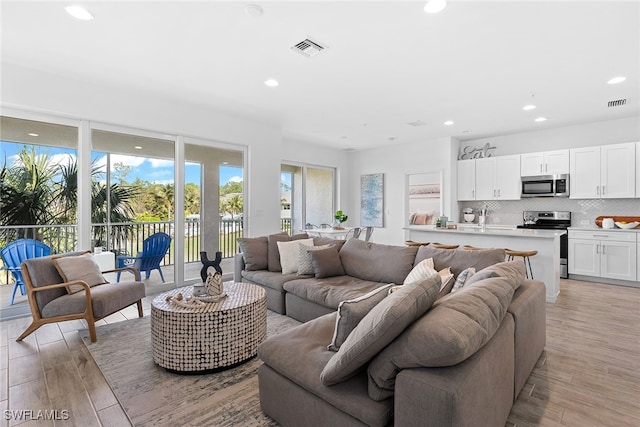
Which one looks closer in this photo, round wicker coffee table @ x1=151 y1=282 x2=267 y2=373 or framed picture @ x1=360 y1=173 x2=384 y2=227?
round wicker coffee table @ x1=151 y1=282 x2=267 y2=373

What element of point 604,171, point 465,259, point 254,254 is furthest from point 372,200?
point 465,259

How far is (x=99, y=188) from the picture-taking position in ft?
13.9

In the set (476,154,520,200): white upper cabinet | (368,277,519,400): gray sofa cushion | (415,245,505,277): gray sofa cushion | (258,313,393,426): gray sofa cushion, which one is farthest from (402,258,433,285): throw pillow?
(476,154,520,200): white upper cabinet

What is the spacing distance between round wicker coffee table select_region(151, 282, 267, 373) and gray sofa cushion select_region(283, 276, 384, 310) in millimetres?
820

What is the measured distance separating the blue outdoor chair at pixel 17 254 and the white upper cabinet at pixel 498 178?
7.33 metres

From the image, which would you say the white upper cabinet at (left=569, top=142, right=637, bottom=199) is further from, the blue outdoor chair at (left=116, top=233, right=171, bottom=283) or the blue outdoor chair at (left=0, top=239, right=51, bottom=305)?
the blue outdoor chair at (left=0, top=239, right=51, bottom=305)

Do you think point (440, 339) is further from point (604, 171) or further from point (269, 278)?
point (604, 171)

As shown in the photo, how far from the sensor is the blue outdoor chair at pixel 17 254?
363 cm

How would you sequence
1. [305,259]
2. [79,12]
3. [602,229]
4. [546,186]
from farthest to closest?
[546,186] → [602,229] → [305,259] → [79,12]

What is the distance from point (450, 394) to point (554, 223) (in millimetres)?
6254

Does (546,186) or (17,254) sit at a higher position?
(546,186)

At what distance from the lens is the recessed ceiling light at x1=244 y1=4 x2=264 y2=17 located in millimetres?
2441

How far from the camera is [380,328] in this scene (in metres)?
1.28

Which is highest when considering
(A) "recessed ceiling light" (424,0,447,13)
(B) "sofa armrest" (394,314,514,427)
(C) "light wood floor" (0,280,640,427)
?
(A) "recessed ceiling light" (424,0,447,13)
